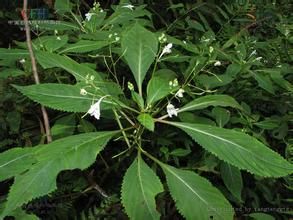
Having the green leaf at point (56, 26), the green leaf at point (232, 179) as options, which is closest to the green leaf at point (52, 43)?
the green leaf at point (56, 26)

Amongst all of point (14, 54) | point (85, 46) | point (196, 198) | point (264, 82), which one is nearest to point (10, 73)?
point (14, 54)

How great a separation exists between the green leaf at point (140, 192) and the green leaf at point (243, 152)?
0.20 m

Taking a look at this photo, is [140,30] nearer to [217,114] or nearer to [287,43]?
[217,114]

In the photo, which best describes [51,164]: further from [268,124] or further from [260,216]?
[268,124]

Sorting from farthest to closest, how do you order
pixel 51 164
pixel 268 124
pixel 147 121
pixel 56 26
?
pixel 56 26, pixel 268 124, pixel 147 121, pixel 51 164

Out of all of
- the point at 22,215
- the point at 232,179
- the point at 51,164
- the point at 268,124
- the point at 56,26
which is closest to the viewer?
the point at 51,164

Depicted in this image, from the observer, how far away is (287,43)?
2.31m

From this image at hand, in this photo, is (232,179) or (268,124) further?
(268,124)

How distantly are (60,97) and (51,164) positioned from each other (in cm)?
30

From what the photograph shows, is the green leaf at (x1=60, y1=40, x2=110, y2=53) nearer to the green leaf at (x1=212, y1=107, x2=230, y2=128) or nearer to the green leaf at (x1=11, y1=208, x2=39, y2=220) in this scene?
the green leaf at (x1=212, y1=107, x2=230, y2=128)

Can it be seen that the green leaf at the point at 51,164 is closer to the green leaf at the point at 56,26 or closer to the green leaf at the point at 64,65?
the green leaf at the point at 64,65

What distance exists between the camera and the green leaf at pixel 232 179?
1.43 meters

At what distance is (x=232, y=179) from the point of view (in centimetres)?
145

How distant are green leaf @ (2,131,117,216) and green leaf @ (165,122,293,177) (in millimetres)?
335
